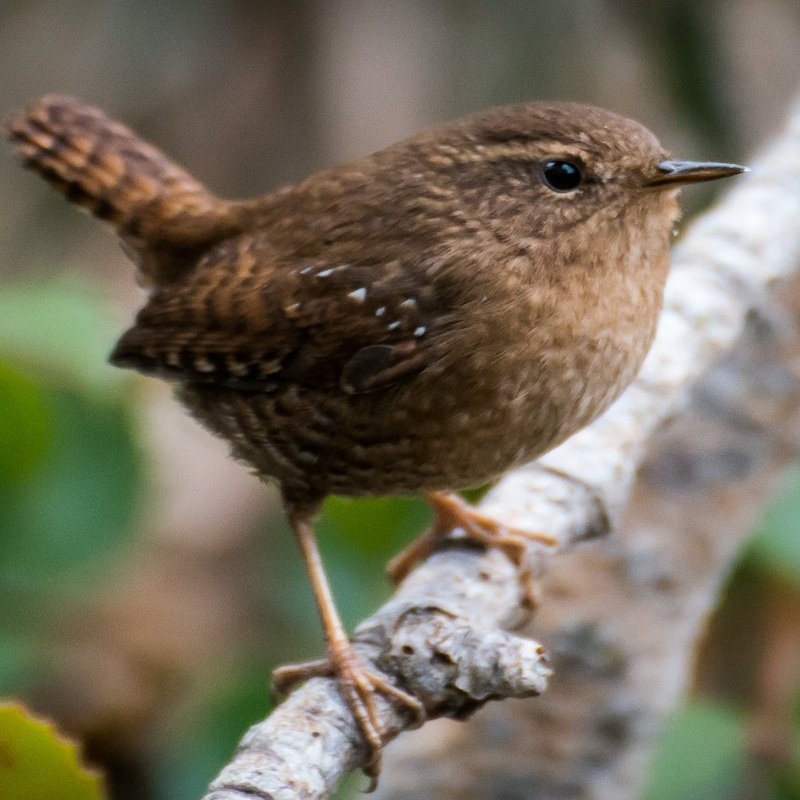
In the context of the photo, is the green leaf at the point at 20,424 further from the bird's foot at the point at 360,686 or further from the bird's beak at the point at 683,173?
the bird's beak at the point at 683,173

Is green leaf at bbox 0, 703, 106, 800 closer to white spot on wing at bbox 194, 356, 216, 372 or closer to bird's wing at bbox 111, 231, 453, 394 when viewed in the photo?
bird's wing at bbox 111, 231, 453, 394

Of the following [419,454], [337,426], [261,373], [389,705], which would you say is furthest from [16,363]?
[389,705]

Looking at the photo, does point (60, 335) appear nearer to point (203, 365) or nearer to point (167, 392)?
point (203, 365)

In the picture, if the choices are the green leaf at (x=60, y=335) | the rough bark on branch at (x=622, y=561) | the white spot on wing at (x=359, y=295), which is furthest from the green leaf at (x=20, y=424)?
the rough bark on branch at (x=622, y=561)

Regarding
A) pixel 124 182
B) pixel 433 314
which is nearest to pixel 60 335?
pixel 124 182

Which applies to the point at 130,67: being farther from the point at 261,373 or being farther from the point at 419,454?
the point at 419,454
